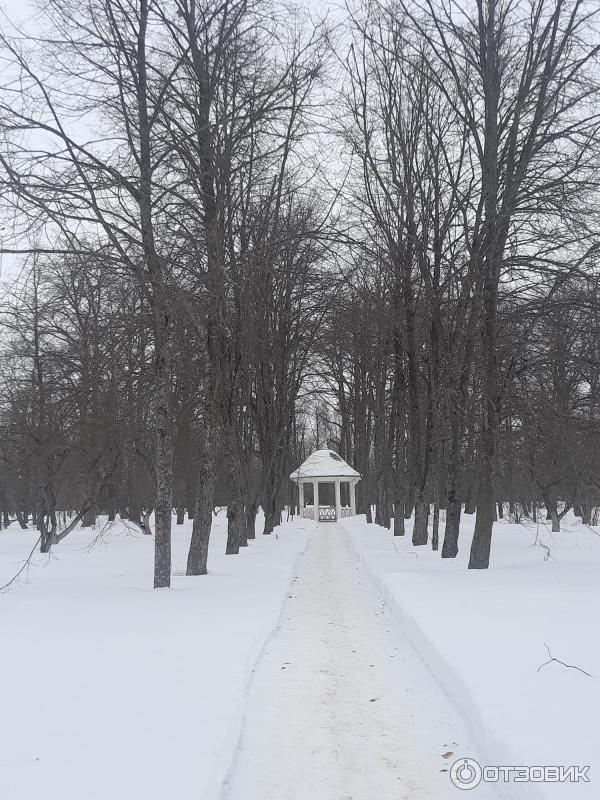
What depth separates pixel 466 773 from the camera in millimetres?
4301

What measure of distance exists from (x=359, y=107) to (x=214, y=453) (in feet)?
37.0

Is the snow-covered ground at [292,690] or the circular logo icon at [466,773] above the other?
the snow-covered ground at [292,690]

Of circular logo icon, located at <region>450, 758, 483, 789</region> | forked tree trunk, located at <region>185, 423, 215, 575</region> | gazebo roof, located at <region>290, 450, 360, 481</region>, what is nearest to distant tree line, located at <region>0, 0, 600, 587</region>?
forked tree trunk, located at <region>185, 423, 215, 575</region>

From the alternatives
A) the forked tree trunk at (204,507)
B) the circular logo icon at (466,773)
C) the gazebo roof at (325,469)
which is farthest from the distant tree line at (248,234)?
the gazebo roof at (325,469)

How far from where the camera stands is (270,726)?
16.8ft

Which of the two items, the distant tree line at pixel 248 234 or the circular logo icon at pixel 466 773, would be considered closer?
the circular logo icon at pixel 466 773

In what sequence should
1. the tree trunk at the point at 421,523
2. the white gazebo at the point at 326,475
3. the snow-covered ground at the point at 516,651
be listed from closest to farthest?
the snow-covered ground at the point at 516,651 < the tree trunk at the point at 421,523 < the white gazebo at the point at 326,475

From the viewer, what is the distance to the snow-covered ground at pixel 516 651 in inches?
169

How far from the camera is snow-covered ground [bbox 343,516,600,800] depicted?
14.0 feet

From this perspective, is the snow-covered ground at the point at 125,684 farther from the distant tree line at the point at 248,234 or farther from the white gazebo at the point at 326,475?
the white gazebo at the point at 326,475

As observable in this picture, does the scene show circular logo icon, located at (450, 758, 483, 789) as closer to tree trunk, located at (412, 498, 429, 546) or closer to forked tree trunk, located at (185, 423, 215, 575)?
forked tree trunk, located at (185, 423, 215, 575)

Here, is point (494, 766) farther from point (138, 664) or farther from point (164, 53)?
point (164, 53)

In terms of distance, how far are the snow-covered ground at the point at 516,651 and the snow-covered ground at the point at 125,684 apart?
5.59 ft

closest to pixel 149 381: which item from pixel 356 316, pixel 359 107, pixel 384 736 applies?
pixel 384 736
